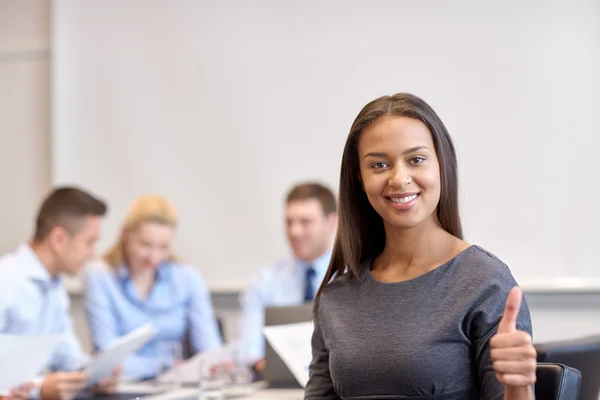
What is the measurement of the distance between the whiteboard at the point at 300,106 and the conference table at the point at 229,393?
1.69 m

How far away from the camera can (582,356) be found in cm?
159

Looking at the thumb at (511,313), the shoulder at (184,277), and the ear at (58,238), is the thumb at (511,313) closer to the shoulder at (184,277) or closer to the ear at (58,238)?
the ear at (58,238)

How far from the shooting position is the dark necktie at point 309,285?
11.9 feet

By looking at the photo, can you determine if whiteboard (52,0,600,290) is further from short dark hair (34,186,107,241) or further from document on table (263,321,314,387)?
document on table (263,321,314,387)

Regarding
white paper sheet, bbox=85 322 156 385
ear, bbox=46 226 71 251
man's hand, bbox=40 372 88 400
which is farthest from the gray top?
ear, bbox=46 226 71 251

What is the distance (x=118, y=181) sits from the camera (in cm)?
469

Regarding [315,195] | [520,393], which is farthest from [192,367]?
[520,393]

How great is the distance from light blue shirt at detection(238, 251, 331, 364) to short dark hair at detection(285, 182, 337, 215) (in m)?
0.23

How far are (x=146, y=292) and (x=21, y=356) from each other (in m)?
1.51

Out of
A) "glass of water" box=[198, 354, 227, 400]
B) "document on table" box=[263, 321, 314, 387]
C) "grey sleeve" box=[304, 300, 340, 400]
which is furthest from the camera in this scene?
"document on table" box=[263, 321, 314, 387]

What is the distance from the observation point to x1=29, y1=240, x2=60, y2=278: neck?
10.9 ft

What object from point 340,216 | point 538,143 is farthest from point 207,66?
point 340,216

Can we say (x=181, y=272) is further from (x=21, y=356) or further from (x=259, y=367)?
(x=21, y=356)

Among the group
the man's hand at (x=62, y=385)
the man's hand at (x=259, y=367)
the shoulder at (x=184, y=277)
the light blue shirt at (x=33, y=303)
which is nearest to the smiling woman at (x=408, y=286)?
the man's hand at (x=62, y=385)
